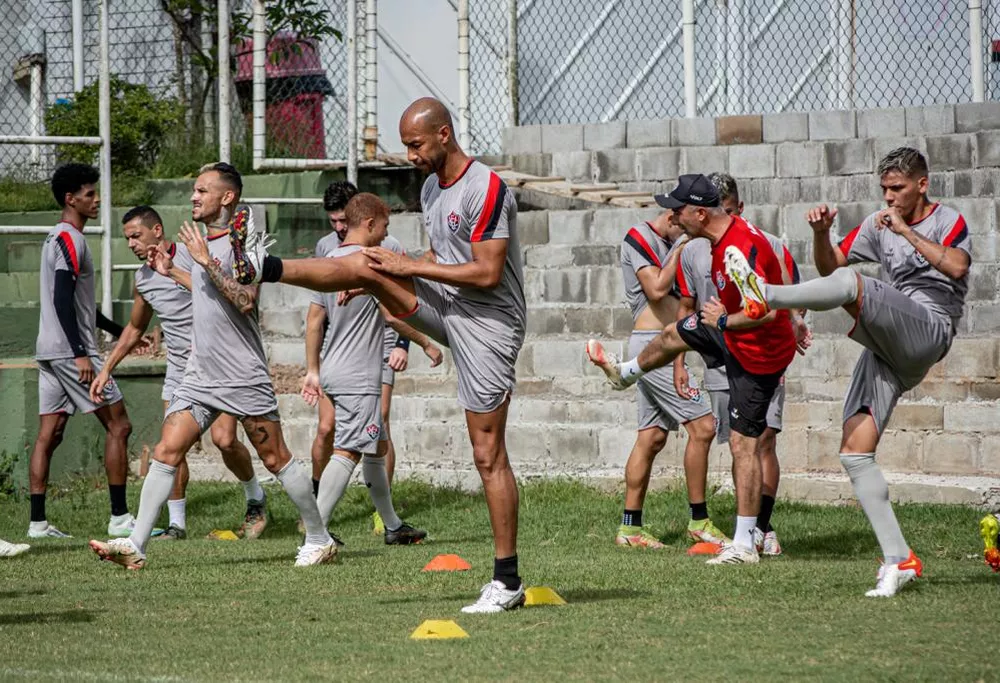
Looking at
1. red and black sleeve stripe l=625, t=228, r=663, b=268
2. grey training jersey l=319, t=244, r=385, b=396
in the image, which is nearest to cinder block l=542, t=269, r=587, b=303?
red and black sleeve stripe l=625, t=228, r=663, b=268

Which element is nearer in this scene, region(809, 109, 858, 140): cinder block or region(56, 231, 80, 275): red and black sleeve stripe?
region(56, 231, 80, 275): red and black sleeve stripe

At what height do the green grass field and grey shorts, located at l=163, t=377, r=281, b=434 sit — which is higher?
grey shorts, located at l=163, t=377, r=281, b=434

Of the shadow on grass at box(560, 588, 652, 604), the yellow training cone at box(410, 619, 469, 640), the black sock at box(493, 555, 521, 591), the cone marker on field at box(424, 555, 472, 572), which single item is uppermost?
the black sock at box(493, 555, 521, 591)

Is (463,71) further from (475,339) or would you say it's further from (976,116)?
(475,339)

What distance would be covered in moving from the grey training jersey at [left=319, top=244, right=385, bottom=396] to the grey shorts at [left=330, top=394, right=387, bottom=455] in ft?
0.19

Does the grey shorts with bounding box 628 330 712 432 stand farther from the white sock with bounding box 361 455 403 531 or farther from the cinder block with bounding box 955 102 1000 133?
the cinder block with bounding box 955 102 1000 133

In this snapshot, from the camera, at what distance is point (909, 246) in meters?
7.95

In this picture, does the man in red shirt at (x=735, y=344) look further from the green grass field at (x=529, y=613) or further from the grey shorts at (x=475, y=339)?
the grey shorts at (x=475, y=339)

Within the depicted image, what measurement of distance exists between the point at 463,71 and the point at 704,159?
287 cm

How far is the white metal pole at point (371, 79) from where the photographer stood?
1599 centimetres

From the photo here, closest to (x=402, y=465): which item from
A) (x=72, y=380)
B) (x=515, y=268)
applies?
(x=72, y=380)

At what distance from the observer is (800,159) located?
590 inches

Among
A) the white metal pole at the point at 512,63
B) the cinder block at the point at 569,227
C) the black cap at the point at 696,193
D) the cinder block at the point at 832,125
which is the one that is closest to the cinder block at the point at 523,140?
the white metal pole at the point at 512,63

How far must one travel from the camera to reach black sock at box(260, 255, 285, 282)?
6777mm
